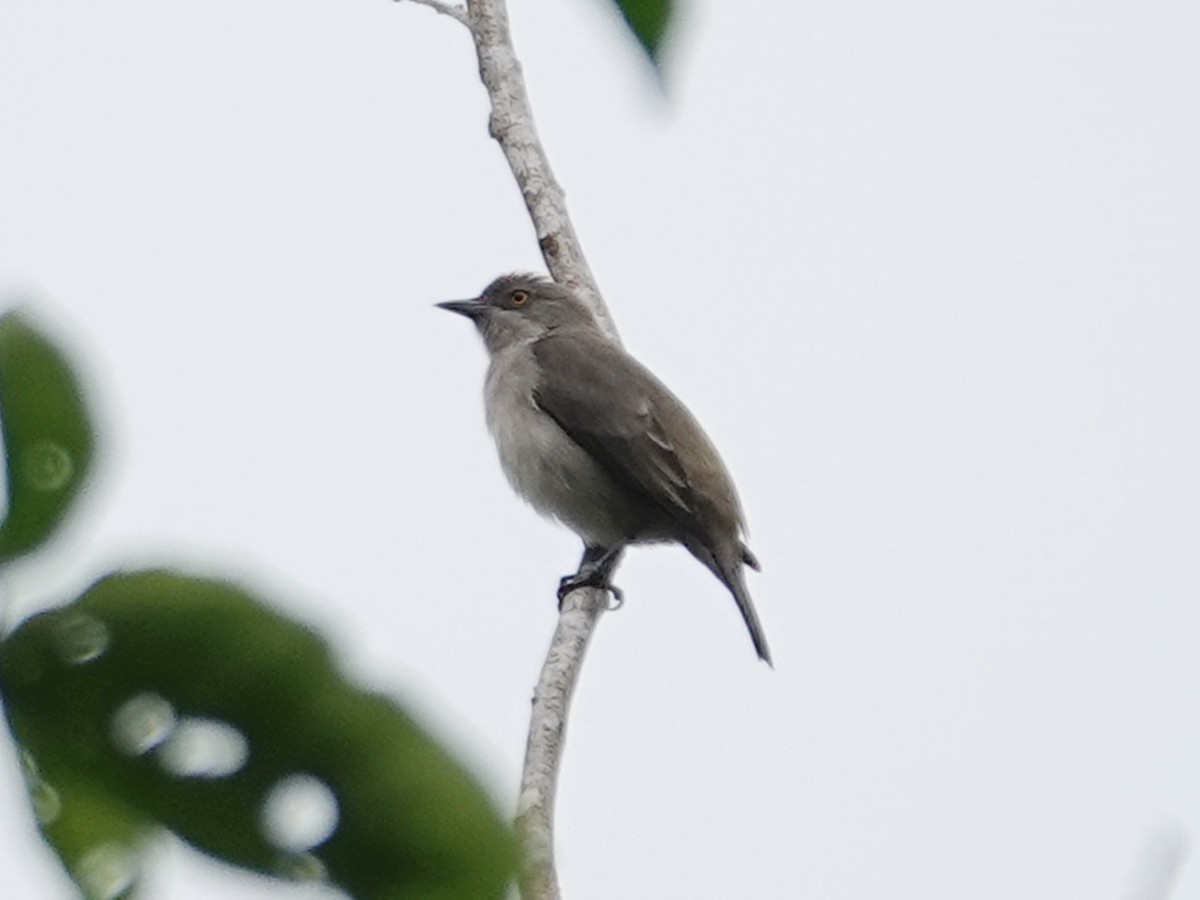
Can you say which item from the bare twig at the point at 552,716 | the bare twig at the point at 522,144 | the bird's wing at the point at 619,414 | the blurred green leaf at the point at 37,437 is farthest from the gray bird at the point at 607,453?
the blurred green leaf at the point at 37,437

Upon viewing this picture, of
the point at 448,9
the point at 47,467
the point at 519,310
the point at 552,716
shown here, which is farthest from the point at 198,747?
the point at 519,310

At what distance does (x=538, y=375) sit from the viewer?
8.41 metres

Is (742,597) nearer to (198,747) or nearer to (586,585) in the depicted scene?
(586,585)

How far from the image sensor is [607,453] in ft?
26.1

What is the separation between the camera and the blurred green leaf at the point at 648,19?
0.94m

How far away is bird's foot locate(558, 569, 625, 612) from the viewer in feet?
22.3

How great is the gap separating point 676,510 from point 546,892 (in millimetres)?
6493

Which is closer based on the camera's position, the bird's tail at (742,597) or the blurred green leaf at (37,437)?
the blurred green leaf at (37,437)

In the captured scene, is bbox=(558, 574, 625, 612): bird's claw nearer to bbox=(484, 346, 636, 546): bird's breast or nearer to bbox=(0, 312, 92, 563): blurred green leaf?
bbox=(484, 346, 636, 546): bird's breast

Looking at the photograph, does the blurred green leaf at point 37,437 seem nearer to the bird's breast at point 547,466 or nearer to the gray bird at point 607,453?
the gray bird at point 607,453

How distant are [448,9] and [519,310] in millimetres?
2810

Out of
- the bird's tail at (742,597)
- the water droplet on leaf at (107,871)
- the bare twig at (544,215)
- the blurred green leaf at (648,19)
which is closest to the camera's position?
the water droplet on leaf at (107,871)

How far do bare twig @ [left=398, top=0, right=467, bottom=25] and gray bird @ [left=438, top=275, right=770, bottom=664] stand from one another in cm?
160

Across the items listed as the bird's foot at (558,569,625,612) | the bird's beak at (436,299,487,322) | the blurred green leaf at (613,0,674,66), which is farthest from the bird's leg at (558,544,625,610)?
the blurred green leaf at (613,0,674,66)
